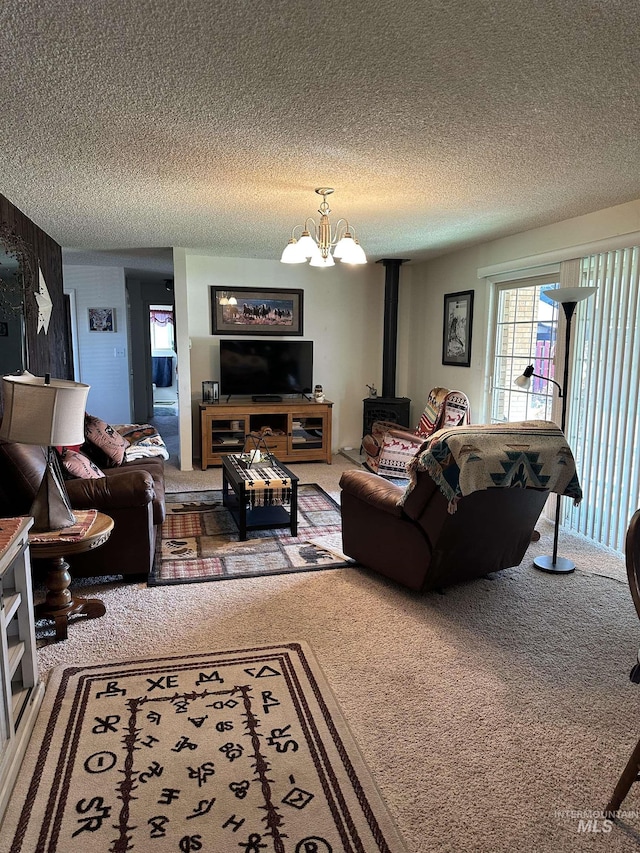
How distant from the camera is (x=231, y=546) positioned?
149 inches

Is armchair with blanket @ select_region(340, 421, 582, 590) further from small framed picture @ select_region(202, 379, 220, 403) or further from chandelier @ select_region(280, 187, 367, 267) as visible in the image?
small framed picture @ select_region(202, 379, 220, 403)

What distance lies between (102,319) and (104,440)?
372cm

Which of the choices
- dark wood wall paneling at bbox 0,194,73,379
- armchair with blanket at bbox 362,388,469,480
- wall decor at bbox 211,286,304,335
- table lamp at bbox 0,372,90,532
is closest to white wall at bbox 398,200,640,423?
armchair with blanket at bbox 362,388,469,480

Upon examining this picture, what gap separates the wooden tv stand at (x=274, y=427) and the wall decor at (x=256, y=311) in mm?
802

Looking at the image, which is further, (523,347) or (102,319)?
(102,319)

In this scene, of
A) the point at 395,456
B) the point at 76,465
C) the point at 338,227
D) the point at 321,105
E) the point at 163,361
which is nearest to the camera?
the point at 321,105

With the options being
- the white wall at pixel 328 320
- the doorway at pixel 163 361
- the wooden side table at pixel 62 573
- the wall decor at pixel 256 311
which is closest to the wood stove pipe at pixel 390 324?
the white wall at pixel 328 320

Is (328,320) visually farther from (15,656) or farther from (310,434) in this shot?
(15,656)

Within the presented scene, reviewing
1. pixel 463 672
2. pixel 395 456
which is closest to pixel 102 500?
pixel 463 672

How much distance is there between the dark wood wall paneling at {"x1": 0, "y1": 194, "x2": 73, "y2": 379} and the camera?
3.98m

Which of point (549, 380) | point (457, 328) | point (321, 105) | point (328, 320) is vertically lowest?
point (549, 380)

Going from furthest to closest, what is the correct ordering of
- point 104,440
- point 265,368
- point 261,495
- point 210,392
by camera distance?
point 265,368, point 210,392, point 104,440, point 261,495

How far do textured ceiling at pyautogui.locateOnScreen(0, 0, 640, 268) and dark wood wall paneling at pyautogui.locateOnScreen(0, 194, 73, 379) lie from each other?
0.18m

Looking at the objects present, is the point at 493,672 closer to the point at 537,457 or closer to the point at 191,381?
the point at 537,457
